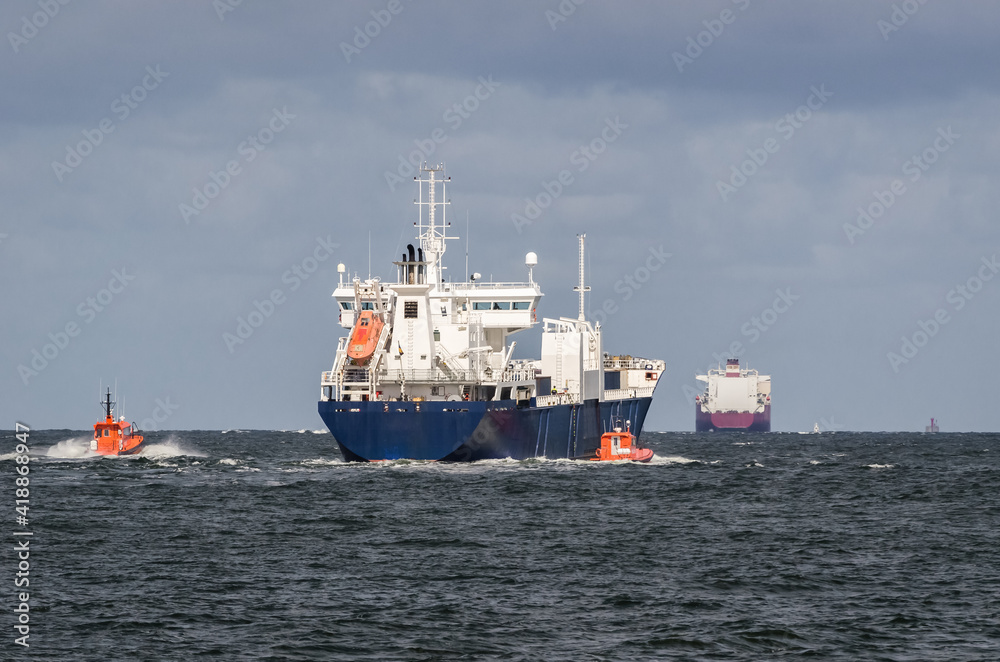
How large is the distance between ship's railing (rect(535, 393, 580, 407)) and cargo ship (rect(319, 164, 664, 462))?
81 mm

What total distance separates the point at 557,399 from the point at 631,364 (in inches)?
999


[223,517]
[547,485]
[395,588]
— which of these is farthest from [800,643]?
[547,485]

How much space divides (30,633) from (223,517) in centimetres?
1827

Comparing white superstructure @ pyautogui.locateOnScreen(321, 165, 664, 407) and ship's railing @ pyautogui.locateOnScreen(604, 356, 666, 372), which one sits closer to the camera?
white superstructure @ pyautogui.locateOnScreen(321, 165, 664, 407)

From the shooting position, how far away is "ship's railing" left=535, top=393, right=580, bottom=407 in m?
69.9

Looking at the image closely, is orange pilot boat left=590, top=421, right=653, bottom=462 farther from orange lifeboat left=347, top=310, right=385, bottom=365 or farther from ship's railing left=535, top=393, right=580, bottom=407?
orange lifeboat left=347, top=310, right=385, bottom=365

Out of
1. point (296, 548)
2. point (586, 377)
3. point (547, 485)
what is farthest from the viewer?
point (586, 377)

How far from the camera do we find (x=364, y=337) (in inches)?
2480

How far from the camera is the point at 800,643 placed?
885 inches

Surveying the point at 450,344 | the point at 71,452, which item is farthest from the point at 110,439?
the point at 450,344

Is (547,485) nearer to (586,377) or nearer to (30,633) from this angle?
(586,377)

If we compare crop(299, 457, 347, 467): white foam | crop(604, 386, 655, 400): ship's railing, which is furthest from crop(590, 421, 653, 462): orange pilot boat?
crop(299, 457, 347, 467): white foam

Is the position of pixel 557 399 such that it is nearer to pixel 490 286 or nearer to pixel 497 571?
pixel 490 286

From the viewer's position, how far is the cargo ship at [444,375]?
61125 millimetres
